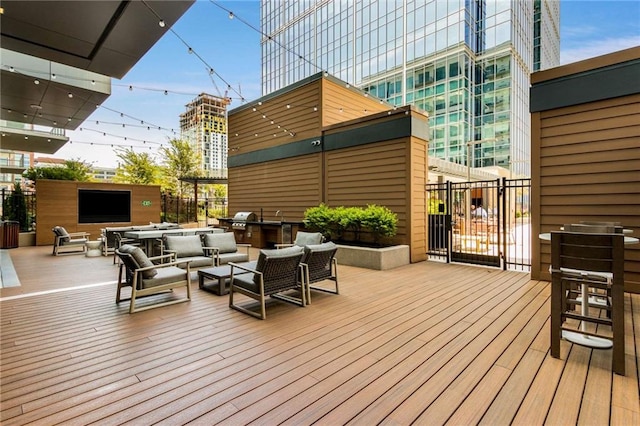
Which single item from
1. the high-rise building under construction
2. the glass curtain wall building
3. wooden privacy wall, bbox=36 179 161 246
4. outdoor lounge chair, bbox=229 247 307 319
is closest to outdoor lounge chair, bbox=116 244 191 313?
outdoor lounge chair, bbox=229 247 307 319

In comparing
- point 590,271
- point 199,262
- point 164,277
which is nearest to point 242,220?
point 199,262

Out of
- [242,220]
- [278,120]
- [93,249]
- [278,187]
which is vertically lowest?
[93,249]

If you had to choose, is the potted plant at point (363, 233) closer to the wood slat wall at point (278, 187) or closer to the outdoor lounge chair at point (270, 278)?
the wood slat wall at point (278, 187)

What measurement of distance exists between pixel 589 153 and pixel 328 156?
5.65 m

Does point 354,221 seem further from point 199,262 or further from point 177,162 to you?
point 177,162

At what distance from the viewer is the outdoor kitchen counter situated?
8.80 meters

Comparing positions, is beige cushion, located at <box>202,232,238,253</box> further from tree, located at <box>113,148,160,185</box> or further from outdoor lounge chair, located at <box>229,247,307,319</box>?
tree, located at <box>113,148,160,185</box>

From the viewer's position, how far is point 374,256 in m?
6.42

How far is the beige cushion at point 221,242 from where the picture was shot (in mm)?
6072

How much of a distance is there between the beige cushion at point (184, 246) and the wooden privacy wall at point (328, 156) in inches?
157

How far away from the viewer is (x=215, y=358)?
8.59ft

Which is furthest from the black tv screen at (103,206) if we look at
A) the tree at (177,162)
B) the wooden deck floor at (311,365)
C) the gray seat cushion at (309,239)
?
the gray seat cushion at (309,239)

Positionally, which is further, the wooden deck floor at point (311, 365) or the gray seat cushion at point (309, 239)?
the gray seat cushion at point (309, 239)

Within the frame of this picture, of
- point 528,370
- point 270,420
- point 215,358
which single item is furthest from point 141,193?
point 528,370
